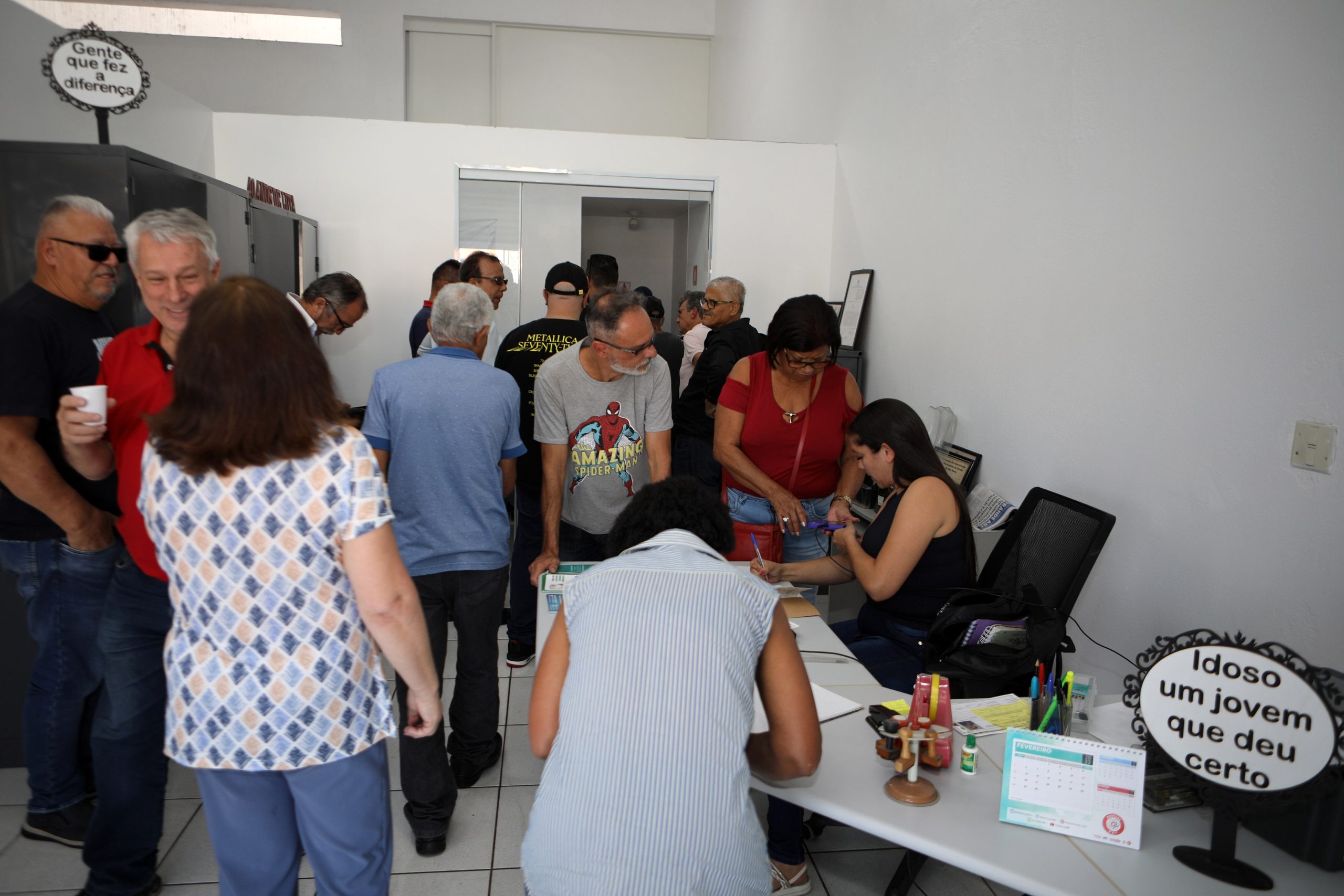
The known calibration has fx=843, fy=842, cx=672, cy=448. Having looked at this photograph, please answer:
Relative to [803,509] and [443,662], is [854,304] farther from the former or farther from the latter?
[443,662]

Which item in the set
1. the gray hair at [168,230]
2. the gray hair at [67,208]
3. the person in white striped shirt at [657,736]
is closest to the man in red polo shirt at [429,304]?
the gray hair at [67,208]

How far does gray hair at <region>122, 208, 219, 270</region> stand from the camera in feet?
6.18

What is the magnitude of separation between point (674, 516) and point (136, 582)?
131cm

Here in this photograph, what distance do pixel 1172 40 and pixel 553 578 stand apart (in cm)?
242

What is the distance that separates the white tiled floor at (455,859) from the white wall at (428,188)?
3.28 metres

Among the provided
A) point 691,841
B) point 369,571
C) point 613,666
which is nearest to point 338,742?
point 369,571

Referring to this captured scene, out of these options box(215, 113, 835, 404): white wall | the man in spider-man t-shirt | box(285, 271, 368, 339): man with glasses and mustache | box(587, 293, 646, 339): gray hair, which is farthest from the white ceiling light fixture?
the man in spider-man t-shirt

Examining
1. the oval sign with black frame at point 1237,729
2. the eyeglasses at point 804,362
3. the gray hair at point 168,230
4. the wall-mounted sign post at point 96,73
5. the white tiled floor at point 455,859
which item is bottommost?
the white tiled floor at point 455,859

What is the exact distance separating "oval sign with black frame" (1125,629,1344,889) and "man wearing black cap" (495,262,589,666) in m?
2.40

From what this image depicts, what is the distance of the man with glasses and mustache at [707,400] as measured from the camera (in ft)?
13.3

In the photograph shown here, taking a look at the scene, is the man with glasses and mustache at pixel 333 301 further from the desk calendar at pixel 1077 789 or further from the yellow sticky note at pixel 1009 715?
the desk calendar at pixel 1077 789

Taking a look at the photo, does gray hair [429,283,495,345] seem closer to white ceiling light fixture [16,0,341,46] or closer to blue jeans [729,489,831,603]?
blue jeans [729,489,831,603]

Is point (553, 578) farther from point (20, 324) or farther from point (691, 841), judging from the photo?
point (20, 324)

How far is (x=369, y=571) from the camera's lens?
56.1 inches
